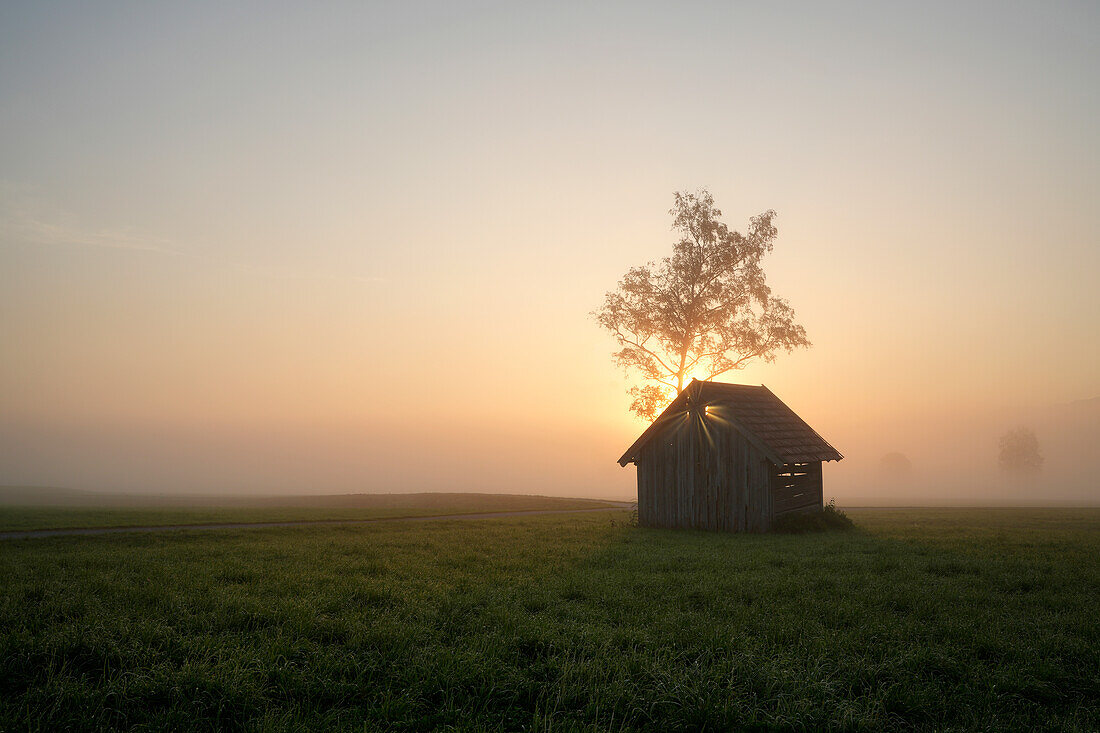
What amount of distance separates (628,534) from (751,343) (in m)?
15.7

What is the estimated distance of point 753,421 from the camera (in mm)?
28750

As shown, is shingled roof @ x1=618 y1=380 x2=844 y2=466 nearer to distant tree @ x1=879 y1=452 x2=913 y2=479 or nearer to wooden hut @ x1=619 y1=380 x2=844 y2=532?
wooden hut @ x1=619 y1=380 x2=844 y2=532

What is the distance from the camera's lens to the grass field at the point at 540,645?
6770mm

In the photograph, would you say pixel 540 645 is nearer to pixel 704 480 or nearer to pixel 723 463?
pixel 723 463

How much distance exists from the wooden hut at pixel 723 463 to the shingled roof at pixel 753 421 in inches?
1.8

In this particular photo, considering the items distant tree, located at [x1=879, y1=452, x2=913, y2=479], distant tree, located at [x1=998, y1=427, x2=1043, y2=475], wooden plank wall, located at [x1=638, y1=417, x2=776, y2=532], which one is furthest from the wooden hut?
distant tree, located at [x1=879, y1=452, x2=913, y2=479]

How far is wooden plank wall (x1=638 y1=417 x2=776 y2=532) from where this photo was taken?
27375 mm

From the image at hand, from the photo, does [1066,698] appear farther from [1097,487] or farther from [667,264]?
[1097,487]

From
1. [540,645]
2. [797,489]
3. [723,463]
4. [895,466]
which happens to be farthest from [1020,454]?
[540,645]

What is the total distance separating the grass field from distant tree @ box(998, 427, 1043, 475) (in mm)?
115560

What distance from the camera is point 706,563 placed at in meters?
16.7

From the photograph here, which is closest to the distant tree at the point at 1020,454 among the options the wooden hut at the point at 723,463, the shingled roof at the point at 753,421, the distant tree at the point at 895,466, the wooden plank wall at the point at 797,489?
the distant tree at the point at 895,466

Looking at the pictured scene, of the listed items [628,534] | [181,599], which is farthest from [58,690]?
[628,534]

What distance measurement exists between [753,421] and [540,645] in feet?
72.7
